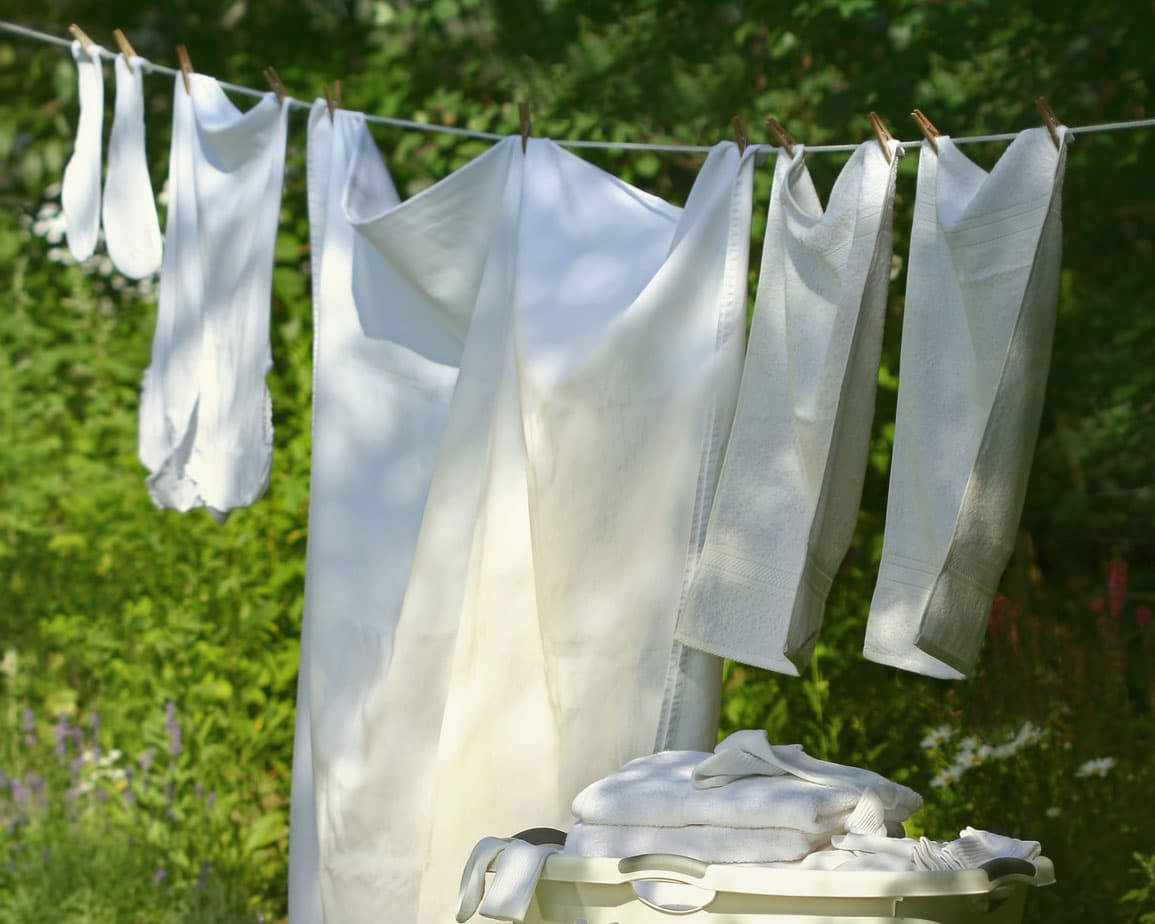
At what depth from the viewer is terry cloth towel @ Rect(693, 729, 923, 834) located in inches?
70.8

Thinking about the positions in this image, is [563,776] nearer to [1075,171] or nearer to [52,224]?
[1075,171]

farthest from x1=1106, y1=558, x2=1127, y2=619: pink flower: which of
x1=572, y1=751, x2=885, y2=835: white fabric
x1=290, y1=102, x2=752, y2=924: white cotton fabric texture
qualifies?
x1=572, y1=751, x2=885, y2=835: white fabric

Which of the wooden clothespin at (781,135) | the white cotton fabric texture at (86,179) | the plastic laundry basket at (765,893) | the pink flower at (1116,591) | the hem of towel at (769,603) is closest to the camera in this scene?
the plastic laundry basket at (765,893)

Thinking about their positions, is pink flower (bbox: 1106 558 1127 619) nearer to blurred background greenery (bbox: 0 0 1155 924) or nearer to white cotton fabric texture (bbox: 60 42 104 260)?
blurred background greenery (bbox: 0 0 1155 924)

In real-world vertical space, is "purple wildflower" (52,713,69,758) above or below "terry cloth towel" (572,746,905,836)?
below

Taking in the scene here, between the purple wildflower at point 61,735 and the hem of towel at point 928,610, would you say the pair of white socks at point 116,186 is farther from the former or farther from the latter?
the purple wildflower at point 61,735

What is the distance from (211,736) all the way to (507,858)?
1.77 m

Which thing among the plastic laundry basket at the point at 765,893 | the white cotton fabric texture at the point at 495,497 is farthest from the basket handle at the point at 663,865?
the white cotton fabric texture at the point at 495,497

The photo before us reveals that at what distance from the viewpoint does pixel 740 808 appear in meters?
1.75

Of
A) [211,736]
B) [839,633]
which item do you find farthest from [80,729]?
[839,633]

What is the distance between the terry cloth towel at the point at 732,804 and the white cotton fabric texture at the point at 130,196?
1.18 m

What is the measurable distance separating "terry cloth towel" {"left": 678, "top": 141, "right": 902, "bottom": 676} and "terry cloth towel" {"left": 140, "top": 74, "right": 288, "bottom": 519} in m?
0.81

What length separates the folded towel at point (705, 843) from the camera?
1734mm

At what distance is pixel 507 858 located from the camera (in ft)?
5.81
